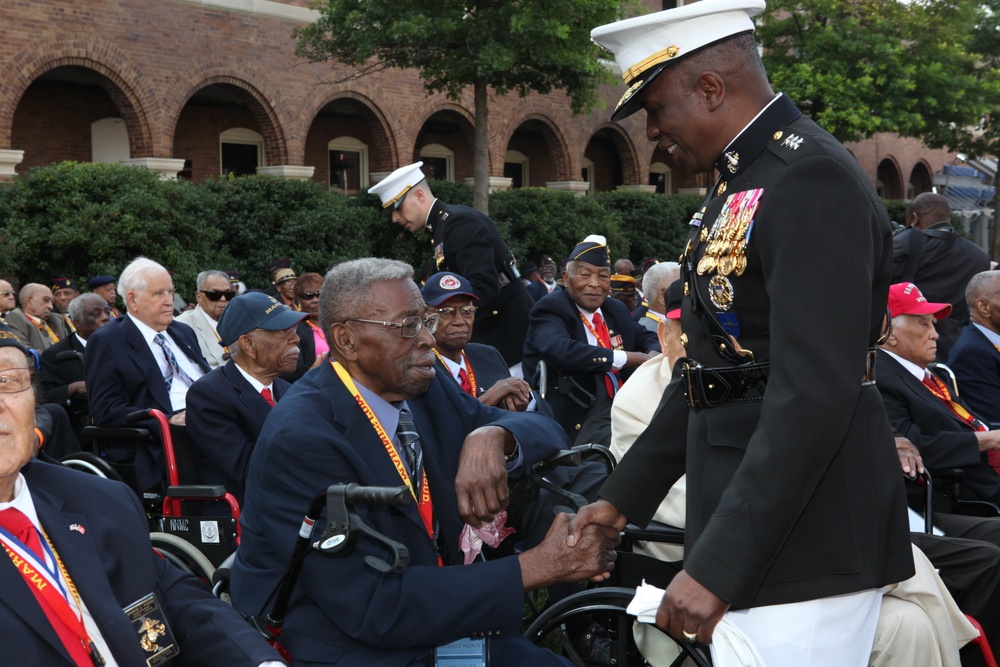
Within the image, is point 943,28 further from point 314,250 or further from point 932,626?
point 932,626

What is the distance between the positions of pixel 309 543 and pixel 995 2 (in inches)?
1299

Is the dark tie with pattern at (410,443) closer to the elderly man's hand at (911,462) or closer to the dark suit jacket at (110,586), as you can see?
the dark suit jacket at (110,586)

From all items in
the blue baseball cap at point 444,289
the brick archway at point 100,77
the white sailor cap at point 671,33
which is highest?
the brick archway at point 100,77

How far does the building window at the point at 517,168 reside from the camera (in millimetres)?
26922

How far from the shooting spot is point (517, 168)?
27.3m

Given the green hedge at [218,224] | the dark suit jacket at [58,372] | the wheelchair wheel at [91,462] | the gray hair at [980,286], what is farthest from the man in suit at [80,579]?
the green hedge at [218,224]

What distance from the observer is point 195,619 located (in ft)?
8.33

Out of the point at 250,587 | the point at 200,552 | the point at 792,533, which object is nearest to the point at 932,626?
the point at 792,533

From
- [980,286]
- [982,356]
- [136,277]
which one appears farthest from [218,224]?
[982,356]

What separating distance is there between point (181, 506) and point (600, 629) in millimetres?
2219

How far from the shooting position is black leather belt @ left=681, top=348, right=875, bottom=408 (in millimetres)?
2070

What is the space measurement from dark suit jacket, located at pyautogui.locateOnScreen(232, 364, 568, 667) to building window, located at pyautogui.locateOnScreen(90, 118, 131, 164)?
56.6 feet

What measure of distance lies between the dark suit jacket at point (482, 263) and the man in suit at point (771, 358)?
13.0 ft

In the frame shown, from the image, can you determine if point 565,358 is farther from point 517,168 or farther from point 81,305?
point 517,168
